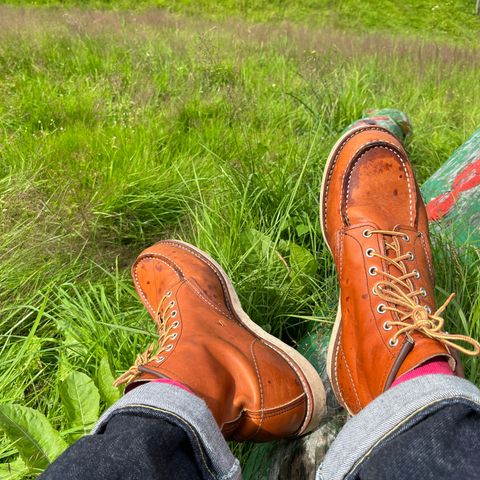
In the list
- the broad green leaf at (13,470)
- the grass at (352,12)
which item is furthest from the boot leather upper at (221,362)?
the grass at (352,12)

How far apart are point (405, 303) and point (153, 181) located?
1187mm

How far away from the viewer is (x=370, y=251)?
146 centimetres

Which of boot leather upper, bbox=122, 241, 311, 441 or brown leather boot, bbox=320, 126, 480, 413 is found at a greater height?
brown leather boot, bbox=320, 126, 480, 413

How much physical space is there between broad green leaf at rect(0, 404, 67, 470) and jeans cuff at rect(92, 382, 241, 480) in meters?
0.20

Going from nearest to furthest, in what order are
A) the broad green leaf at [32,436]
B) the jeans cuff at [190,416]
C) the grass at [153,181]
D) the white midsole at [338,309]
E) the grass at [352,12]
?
the jeans cuff at [190,416] → the broad green leaf at [32,436] → the white midsole at [338,309] → the grass at [153,181] → the grass at [352,12]

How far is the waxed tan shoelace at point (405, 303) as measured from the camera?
118cm

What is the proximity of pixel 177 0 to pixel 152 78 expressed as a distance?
1274 centimetres

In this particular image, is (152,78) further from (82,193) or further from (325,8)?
(325,8)

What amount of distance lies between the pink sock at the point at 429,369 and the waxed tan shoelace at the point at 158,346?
1.93 feet

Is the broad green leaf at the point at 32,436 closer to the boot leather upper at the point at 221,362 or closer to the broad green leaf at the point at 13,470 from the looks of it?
the broad green leaf at the point at 13,470

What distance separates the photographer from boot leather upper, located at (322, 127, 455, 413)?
1.22m

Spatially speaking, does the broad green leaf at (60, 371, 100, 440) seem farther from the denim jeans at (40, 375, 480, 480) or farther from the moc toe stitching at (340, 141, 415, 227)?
the moc toe stitching at (340, 141, 415, 227)

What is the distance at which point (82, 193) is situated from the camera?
6.48 feet

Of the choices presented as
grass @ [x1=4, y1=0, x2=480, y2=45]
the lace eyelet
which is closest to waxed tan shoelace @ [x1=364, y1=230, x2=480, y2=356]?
the lace eyelet
